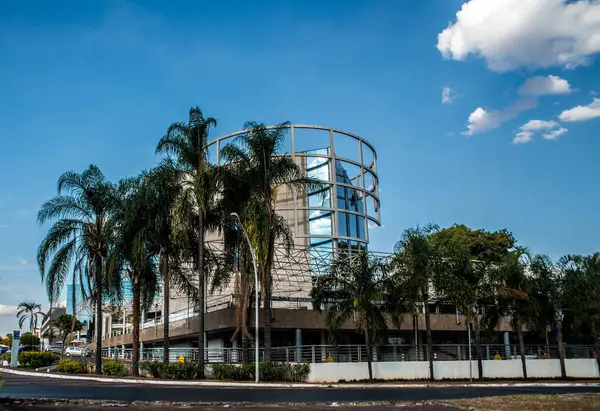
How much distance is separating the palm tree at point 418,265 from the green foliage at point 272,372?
282 inches

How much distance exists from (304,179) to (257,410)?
718 inches

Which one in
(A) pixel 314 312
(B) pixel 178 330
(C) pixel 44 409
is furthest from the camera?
(B) pixel 178 330

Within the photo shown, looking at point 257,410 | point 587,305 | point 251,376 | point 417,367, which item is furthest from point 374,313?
point 257,410

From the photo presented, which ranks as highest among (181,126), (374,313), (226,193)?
(181,126)

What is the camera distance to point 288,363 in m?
30.9

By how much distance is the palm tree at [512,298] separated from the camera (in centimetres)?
3528

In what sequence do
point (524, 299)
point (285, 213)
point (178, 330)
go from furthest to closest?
point (285, 213) < point (178, 330) < point (524, 299)

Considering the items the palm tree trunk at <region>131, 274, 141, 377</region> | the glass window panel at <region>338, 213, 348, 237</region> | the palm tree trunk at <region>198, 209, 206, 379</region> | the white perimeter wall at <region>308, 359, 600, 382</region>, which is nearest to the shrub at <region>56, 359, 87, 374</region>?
the palm tree trunk at <region>131, 274, 141, 377</region>

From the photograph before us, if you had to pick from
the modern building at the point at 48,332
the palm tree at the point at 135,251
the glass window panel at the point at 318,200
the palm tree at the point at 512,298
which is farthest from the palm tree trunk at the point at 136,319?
the modern building at the point at 48,332

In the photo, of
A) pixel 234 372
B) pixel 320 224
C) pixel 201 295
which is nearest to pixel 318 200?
pixel 320 224

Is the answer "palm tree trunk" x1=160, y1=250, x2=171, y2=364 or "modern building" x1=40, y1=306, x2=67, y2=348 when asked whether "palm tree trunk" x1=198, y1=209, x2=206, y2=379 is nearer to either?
"palm tree trunk" x1=160, y1=250, x2=171, y2=364

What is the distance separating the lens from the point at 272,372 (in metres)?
30.3

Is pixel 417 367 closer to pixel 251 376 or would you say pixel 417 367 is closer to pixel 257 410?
pixel 251 376

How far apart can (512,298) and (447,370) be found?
574 centimetres
